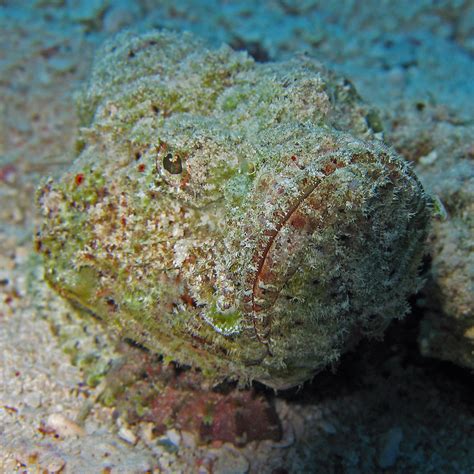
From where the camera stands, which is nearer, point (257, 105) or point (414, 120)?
point (257, 105)

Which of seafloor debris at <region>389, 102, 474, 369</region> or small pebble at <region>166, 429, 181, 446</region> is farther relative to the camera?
small pebble at <region>166, 429, 181, 446</region>

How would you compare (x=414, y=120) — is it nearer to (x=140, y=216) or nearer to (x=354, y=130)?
(x=354, y=130)

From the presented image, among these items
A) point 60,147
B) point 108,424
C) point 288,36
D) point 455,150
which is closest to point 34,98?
point 60,147

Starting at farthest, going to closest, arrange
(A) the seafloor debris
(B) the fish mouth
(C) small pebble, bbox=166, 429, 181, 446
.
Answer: (C) small pebble, bbox=166, 429, 181, 446
(A) the seafloor debris
(B) the fish mouth

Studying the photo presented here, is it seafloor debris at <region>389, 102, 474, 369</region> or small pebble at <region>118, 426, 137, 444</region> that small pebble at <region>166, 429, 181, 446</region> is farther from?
seafloor debris at <region>389, 102, 474, 369</region>

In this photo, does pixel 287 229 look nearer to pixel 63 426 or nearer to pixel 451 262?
pixel 451 262

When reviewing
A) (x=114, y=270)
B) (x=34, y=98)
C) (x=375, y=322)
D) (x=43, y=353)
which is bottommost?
(x=43, y=353)

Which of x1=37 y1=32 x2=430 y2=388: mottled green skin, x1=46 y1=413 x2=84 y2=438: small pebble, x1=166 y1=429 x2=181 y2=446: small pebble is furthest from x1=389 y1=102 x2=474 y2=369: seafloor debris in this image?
x1=46 y1=413 x2=84 y2=438: small pebble

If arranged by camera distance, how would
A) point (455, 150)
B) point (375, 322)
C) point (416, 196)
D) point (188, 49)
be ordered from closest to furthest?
point (416, 196) < point (375, 322) < point (188, 49) < point (455, 150)

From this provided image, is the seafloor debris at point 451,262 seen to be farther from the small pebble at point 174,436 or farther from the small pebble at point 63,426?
the small pebble at point 63,426

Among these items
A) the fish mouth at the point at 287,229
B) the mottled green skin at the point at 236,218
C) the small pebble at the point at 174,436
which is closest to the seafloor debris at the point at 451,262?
the mottled green skin at the point at 236,218
